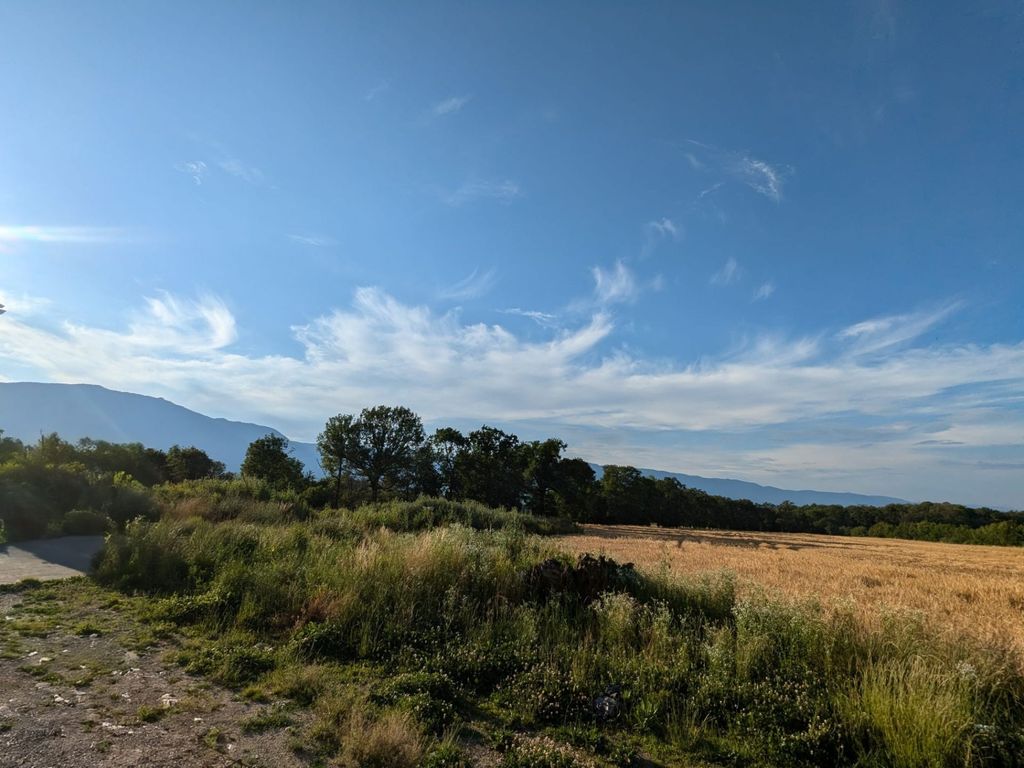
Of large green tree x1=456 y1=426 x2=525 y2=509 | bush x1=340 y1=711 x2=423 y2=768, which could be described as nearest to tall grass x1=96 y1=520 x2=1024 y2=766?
bush x1=340 y1=711 x2=423 y2=768

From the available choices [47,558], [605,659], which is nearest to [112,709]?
[605,659]

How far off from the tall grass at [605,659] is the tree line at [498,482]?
3367 cm

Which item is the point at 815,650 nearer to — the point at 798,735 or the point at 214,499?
the point at 798,735

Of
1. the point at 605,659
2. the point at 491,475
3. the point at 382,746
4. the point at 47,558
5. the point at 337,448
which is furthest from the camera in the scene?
the point at 491,475

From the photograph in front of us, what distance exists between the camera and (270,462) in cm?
5853

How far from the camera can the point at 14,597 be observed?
8445 millimetres

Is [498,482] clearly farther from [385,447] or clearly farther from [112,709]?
[112,709]

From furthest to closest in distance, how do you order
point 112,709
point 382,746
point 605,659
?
1. point 605,659
2. point 112,709
3. point 382,746

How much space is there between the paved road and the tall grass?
1537mm

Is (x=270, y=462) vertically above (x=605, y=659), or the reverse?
(x=270, y=462)

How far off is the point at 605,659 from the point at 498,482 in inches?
2500

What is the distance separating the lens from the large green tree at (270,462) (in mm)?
57966

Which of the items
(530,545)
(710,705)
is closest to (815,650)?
(710,705)

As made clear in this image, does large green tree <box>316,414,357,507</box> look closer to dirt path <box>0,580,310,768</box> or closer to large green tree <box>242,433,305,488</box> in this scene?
large green tree <box>242,433,305,488</box>
